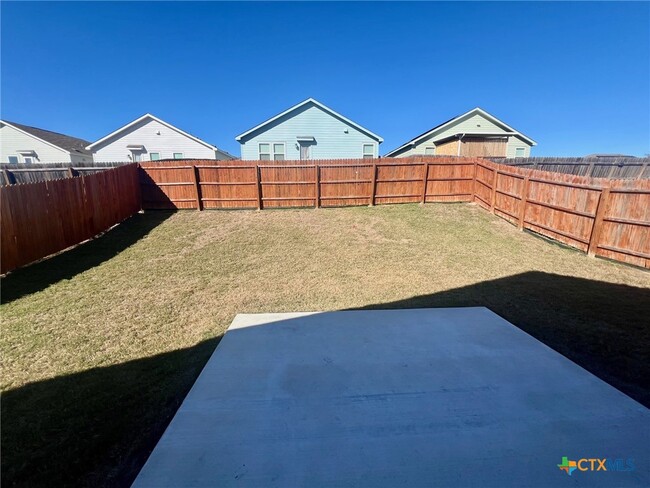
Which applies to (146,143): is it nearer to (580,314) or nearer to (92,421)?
(92,421)

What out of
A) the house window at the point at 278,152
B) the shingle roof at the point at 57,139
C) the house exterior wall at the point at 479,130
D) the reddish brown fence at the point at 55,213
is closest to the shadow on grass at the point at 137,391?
the reddish brown fence at the point at 55,213

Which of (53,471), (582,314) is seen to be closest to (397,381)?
(53,471)

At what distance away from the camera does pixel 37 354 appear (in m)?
3.50

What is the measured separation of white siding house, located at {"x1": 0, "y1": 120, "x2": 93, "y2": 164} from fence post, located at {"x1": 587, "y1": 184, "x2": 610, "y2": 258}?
30.7 metres

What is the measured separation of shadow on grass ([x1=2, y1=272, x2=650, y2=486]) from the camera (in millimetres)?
2102

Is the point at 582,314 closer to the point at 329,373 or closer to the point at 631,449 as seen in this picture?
the point at 631,449

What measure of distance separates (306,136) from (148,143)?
1153cm

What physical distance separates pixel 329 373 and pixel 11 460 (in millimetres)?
2334

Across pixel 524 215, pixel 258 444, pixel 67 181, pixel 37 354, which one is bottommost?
pixel 37 354

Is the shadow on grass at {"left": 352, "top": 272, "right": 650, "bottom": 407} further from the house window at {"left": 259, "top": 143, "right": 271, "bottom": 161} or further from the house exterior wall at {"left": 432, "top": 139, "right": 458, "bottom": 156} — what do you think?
the house exterior wall at {"left": 432, "top": 139, "right": 458, "bottom": 156}

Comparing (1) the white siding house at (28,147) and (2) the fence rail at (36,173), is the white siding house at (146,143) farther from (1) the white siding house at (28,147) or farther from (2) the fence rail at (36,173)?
(2) the fence rail at (36,173)

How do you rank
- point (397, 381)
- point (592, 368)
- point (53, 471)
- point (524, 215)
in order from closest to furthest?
1. point (53, 471)
2. point (397, 381)
3. point (592, 368)
4. point (524, 215)

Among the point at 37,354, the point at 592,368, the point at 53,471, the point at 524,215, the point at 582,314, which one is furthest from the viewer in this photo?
the point at 524,215

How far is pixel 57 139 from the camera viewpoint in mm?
24859
